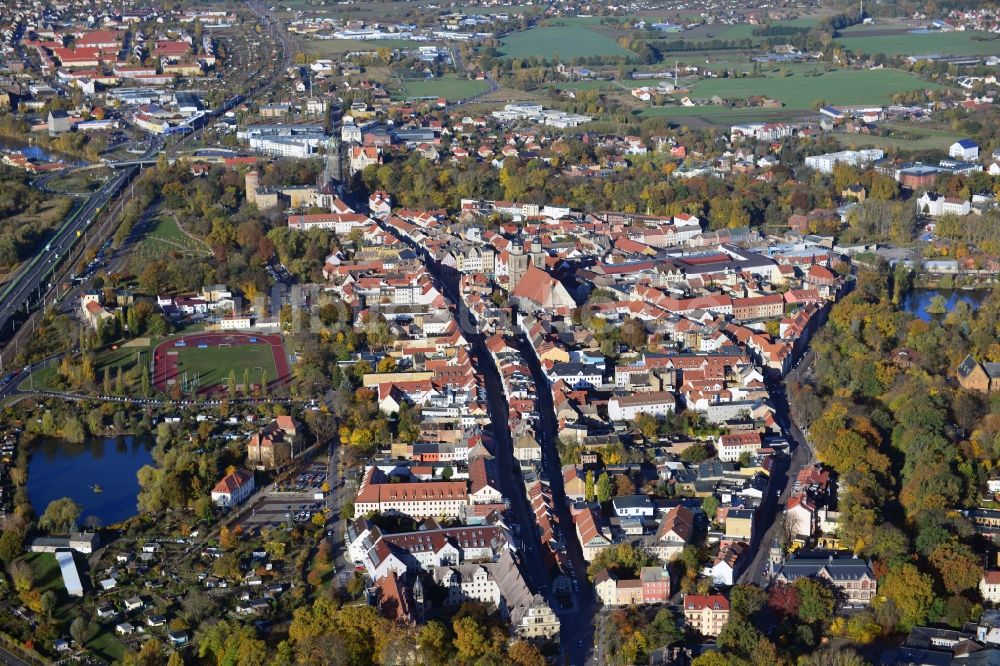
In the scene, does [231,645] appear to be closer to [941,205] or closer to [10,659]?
[10,659]

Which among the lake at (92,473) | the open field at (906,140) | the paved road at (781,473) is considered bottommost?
the lake at (92,473)

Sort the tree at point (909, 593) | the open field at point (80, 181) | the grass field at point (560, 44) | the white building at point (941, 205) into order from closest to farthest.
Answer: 1. the tree at point (909, 593)
2. the white building at point (941, 205)
3. the open field at point (80, 181)
4. the grass field at point (560, 44)

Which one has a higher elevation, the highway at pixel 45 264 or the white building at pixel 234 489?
the white building at pixel 234 489

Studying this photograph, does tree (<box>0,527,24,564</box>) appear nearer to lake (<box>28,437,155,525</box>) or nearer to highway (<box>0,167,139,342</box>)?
lake (<box>28,437,155,525</box>)

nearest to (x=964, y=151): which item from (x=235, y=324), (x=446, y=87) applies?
(x=446, y=87)

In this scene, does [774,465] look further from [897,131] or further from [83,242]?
[897,131]

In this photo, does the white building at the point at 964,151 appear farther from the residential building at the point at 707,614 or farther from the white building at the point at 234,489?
the residential building at the point at 707,614

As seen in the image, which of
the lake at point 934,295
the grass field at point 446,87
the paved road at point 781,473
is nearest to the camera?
the paved road at point 781,473

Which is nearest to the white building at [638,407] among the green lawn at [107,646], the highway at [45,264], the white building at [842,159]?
the green lawn at [107,646]
